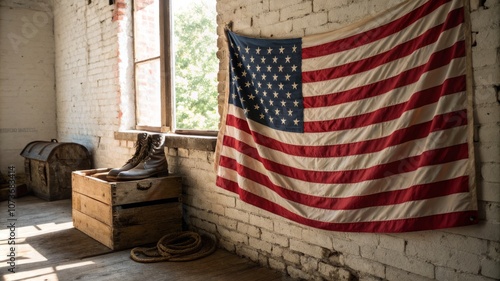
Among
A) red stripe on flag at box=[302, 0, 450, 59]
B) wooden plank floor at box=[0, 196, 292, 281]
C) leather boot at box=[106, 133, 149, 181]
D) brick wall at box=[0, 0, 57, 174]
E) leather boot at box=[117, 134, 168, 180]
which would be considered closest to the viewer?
red stripe on flag at box=[302, 0, 450, 59]

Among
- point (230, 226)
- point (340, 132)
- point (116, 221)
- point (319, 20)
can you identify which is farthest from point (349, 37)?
point (116, 221)

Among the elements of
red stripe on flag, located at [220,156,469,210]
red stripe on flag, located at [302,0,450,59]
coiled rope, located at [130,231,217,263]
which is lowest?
coiled rope, located at [130,231,217,263]

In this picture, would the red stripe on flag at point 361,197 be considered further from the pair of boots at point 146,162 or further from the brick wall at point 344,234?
the pair of boots at point 146,162

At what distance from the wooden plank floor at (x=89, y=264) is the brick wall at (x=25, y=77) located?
3.44 m

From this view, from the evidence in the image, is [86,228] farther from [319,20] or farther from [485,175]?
[485,175]

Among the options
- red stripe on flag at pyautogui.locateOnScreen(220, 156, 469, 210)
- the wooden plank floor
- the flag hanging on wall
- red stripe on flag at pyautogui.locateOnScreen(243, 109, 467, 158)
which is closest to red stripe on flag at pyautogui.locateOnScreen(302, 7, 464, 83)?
the flag hanging on wall

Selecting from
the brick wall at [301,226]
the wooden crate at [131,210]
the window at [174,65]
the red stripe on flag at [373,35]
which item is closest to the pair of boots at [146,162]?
the wooden crate at [131,210]

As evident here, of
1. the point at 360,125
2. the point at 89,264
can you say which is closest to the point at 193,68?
the point at 89,264

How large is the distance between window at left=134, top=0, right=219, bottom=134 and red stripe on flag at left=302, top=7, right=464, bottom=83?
148 centimetres

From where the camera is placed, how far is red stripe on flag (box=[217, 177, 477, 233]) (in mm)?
2043

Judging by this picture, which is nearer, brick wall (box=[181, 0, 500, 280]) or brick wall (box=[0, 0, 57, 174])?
brick wall (box=[181, 0, 500, 280])

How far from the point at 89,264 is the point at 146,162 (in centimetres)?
102

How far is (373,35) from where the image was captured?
2.37 m

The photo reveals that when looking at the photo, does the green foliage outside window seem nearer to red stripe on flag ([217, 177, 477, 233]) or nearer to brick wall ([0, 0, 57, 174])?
red stripe on flag ([217, 177, 477, 233])
